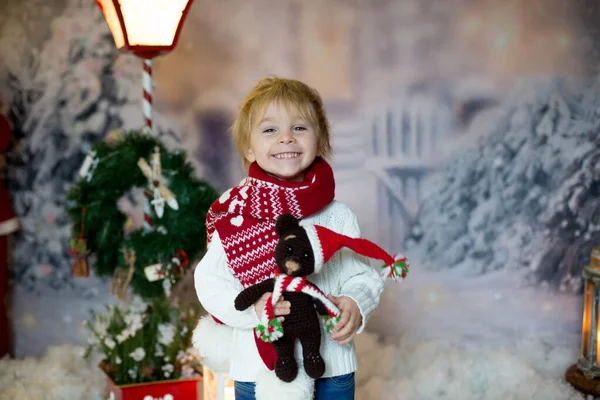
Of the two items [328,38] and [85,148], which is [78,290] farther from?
[328,38]

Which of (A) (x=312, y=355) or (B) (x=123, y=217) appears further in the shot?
(B) (x=123, y=217)

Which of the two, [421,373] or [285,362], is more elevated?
[285,362]

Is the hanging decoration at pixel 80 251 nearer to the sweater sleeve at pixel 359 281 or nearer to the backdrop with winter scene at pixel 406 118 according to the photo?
the backdrop with winter scene at pixel 406 118

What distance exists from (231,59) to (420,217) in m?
1.19

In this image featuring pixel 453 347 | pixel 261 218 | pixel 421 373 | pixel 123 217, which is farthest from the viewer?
pixel 453 347

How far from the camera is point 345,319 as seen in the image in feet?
5.47

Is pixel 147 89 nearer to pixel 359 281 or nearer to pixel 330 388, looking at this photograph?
pixel 359 281

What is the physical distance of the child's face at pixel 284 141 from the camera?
173 cm

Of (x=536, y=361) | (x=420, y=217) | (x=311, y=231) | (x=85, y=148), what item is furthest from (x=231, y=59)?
(x=311, y=231)

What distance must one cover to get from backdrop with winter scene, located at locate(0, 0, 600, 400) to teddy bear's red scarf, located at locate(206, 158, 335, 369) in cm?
196

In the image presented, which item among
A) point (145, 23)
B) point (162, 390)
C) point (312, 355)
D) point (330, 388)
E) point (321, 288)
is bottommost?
point (162, 390)

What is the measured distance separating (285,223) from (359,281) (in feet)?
0.83

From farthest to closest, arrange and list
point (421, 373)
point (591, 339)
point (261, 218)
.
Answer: point (421, 373) → point (591, 339) → point (261, 218)

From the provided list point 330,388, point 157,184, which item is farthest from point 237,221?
point 157,184
